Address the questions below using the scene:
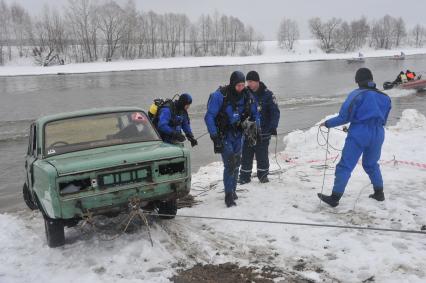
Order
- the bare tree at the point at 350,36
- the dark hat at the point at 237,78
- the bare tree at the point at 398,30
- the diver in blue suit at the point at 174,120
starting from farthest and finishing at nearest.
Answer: the bare tree at the point at 398,30, the bare tree at the point at 350,36, the diver in blue suit at the point at 174,120, the dark hat at the point at 237,78

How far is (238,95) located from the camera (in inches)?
259

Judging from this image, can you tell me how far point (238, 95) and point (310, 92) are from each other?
78.1 feet

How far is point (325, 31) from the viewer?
4451 inches

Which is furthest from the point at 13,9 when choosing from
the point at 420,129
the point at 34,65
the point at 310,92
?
the point at 420,129

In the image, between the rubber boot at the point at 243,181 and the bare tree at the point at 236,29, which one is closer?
the rubber boot at the point at 243,181

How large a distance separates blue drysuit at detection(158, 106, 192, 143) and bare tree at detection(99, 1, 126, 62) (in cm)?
8082

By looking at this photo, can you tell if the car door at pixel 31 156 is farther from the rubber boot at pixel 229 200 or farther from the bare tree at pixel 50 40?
the bare tree at pixel 50 40

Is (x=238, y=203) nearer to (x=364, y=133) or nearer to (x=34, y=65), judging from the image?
(x=364, y=133)

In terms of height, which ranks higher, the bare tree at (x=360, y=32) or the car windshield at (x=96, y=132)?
the bare tree at (x=360, y=32)

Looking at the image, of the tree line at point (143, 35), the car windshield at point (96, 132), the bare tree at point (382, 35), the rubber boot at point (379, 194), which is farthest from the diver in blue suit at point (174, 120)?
the bare tree at point (382, 35)

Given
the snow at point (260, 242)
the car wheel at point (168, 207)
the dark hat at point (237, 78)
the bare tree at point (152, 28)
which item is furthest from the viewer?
the bare tree at point (152, 28)

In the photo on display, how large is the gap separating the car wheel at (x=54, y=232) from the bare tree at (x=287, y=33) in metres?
117

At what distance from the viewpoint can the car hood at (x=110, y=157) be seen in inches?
194

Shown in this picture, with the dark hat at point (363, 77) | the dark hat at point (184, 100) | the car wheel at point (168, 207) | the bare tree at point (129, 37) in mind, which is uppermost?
the bare tree at point (129, 37)
